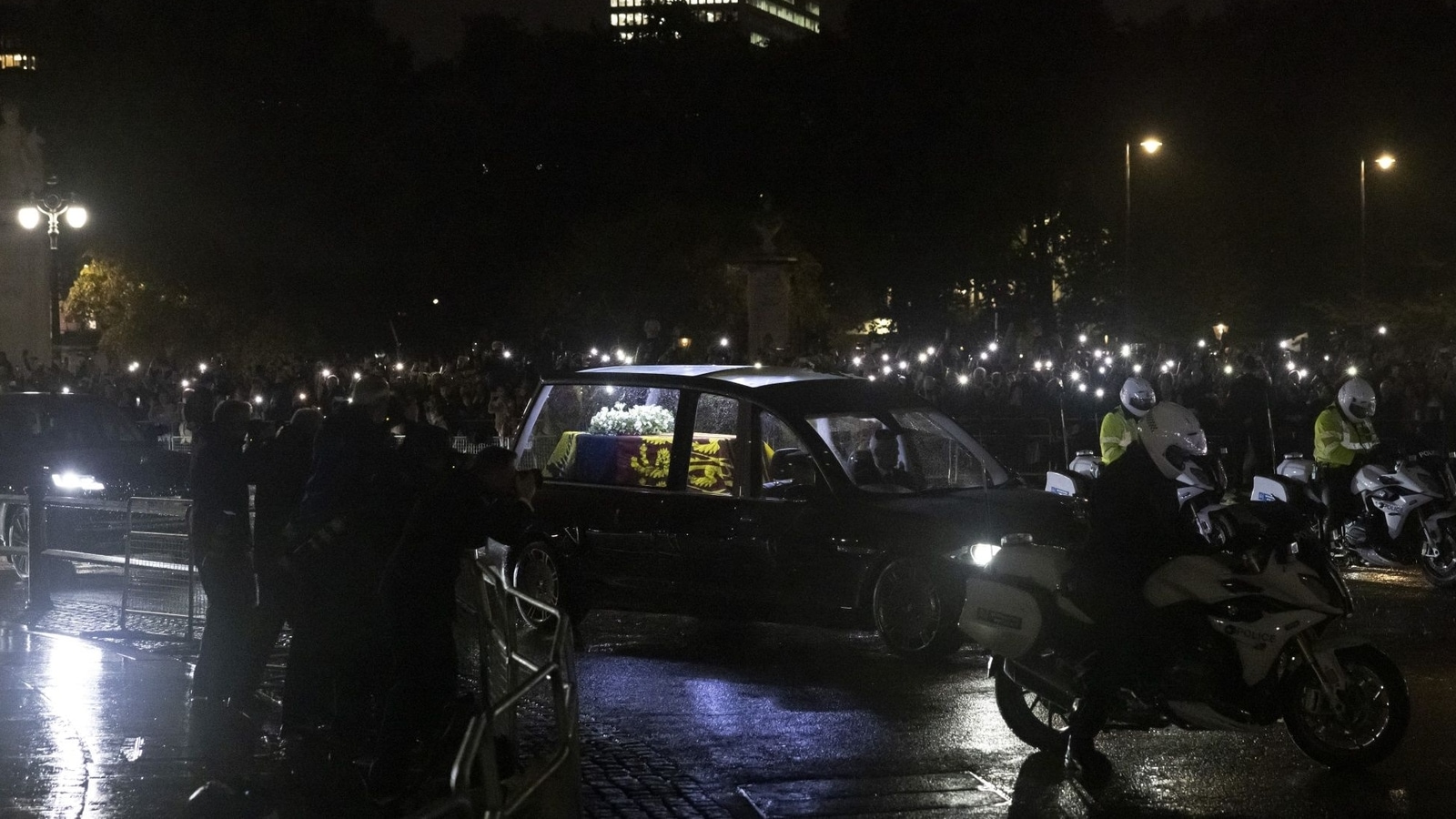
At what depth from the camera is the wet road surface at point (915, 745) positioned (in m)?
7.82

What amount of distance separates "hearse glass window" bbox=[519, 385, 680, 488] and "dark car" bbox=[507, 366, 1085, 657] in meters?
0.01

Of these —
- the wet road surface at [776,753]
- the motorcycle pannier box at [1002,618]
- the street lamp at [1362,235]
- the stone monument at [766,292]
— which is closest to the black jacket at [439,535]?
the wet road surface at [776,753]

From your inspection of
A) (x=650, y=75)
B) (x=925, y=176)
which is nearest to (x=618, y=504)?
(x=925, y=176)

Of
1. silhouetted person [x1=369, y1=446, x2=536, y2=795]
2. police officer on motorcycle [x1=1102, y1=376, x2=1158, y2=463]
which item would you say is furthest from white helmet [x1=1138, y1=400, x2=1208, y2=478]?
police officer on motorcycle [x1=1102, y1=376, x2=1158, y2=463]

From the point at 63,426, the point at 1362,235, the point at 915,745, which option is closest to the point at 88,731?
the point at 915,745

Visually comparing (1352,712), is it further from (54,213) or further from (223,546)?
(54,213)

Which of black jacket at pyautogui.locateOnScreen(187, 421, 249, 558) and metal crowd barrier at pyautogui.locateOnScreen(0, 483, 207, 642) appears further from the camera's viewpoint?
metal crowd barrier at pyautogui.locateOnScreen(0, 483, 207, 642)

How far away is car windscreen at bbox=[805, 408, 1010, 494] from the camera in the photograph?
473 inches

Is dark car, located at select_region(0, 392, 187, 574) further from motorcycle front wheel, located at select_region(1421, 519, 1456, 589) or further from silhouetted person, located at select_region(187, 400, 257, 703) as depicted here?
motorcycle front wheel, located at select_region(1421, 519, 1456, 589)

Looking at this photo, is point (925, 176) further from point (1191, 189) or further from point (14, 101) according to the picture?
point (14, 101)

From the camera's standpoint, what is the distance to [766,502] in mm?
11961

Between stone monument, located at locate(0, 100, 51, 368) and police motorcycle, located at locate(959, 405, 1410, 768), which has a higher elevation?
stone monument, located at locate(0, 100, 51, 368)

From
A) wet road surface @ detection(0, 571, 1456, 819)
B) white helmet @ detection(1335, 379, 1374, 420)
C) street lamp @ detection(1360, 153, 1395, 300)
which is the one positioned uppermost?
street lamp @ detection(1360, 153, 1395, 300)

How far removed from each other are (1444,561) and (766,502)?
6.22m
